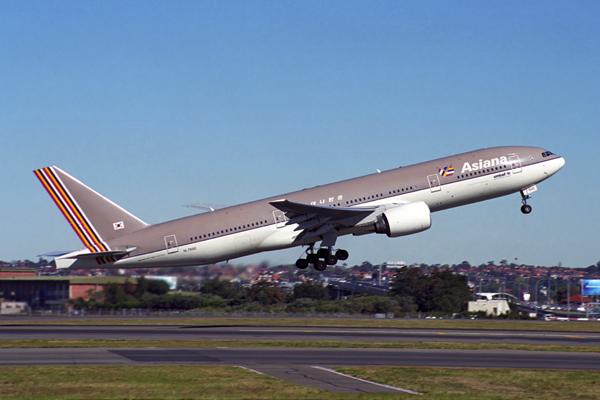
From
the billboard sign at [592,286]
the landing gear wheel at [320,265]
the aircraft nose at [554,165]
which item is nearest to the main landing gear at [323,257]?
the landing gear wheel at [320,265]

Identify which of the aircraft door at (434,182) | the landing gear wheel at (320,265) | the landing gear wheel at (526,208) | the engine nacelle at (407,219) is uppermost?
the aircraft door at (434,182)

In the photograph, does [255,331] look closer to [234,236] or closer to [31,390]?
[234,236]

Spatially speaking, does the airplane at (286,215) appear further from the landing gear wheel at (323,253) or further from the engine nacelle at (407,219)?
the landing gear wheel at (323,253)

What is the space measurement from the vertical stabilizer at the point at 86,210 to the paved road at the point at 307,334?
6.78 metres

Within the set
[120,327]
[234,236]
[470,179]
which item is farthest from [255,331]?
[470,179]

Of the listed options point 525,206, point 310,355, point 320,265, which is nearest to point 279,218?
point 320,265

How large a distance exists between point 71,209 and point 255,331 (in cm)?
1511

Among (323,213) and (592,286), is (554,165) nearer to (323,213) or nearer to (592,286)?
(323,213)

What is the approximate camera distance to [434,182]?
43.8 meters

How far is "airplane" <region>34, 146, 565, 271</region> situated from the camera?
43.2 m

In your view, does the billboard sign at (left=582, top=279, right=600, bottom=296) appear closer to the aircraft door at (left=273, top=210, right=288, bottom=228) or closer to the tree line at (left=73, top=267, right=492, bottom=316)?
the tree line at (left=73, top=267, right=492, bottom=316)

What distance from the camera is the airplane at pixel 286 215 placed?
43.2 m

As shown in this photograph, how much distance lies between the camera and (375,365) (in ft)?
98.2

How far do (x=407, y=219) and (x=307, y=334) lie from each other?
1015 centimetres
